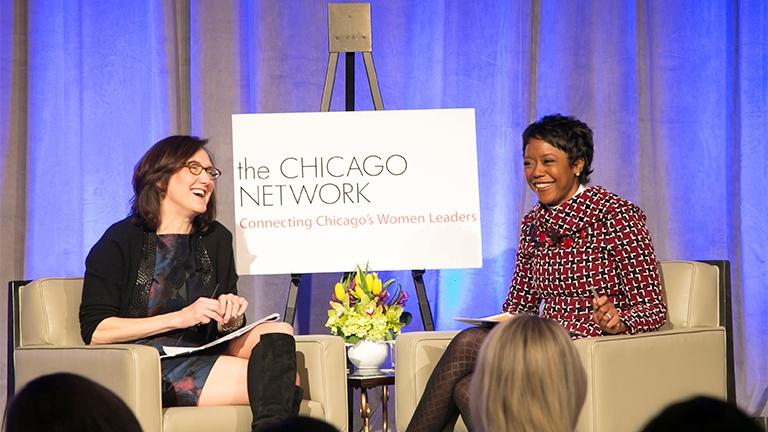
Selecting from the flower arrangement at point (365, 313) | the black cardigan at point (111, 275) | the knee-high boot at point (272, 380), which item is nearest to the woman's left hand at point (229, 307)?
the knee-high boot at point (272, 380)

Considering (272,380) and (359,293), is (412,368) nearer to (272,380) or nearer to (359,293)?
(359,293)

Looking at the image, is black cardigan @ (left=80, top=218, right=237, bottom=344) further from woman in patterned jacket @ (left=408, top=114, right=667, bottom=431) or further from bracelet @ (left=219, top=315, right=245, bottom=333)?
woman in patterned jacket @ (left=408, top=114, right=667, bottom=431)

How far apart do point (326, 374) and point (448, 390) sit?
0.37m

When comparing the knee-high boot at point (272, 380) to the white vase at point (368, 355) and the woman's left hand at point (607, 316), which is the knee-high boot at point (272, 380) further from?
the woman's left hand at point (607, 316)

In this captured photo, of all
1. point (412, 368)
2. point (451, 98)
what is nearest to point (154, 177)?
point (412, 368)

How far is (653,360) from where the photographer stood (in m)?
2.87

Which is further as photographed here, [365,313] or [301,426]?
[365,313]

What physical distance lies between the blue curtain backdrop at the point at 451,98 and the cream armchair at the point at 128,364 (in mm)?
1124

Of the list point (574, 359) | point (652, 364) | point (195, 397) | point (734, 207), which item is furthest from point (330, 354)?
point (734, 207)

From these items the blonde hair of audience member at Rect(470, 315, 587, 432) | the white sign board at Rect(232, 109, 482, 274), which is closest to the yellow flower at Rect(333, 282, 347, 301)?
the white sign board at Rect(232, 109, 482, 274)

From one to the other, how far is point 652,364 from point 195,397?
50.0 inches

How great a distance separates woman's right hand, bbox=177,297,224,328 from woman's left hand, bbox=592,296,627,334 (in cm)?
107

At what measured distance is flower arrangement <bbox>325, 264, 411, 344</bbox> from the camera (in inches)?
131

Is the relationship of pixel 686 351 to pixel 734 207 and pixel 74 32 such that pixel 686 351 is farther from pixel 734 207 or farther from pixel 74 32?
pixel 74 32
